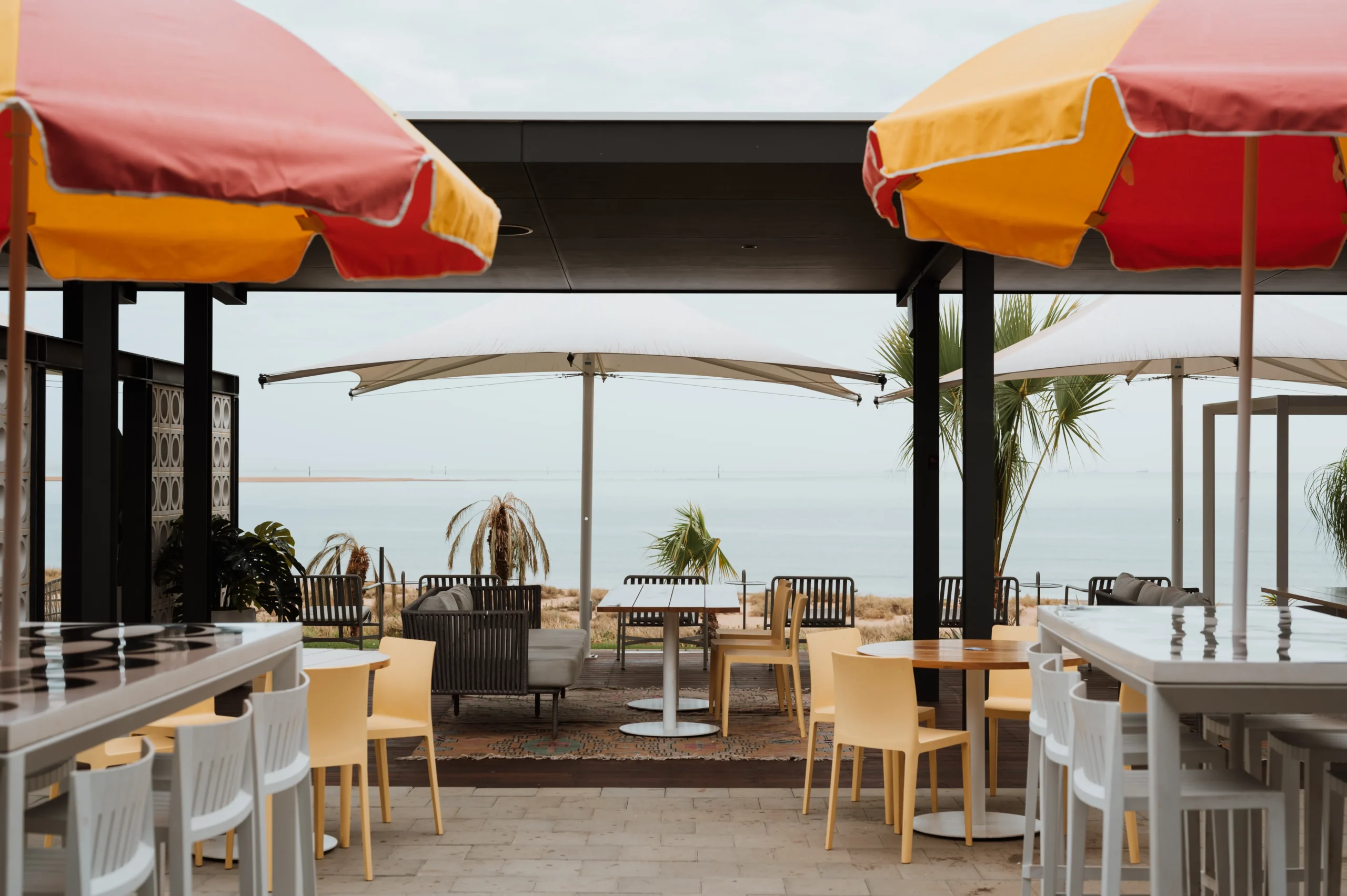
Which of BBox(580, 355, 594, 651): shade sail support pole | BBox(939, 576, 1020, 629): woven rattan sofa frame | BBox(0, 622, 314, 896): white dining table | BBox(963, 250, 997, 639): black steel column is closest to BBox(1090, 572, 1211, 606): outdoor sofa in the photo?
BBox(939, 576, 1020, 629): woven rattan sofa frame

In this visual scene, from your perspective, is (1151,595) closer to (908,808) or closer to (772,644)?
(772,644)

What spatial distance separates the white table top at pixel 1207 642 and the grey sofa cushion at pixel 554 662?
3758mm

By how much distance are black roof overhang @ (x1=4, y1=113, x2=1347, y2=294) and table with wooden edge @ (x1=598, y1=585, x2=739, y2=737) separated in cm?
217

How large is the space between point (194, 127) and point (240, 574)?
273 inches

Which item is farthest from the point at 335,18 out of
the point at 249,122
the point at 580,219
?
the point at 249,122

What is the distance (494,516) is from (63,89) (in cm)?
915

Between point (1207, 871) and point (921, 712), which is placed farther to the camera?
point (921, 712)

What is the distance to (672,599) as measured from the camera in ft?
24.8

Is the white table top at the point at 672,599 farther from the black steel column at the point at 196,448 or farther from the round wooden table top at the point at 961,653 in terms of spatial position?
the black steel column at the point at 196,448

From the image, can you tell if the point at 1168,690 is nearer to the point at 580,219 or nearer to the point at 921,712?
the point at 921,712

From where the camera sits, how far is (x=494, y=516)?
36.7 ft

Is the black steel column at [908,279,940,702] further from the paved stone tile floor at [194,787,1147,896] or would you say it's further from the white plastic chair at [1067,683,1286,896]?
the white plastic chair at [1067,683,1286,896]

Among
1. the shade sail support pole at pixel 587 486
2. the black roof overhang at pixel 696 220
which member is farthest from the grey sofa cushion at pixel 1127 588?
the shade sail support pole at pixel 587 486

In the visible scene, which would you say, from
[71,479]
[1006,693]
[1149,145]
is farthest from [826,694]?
[71,479]
